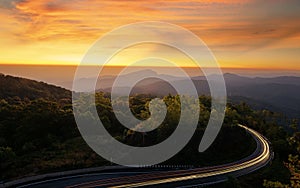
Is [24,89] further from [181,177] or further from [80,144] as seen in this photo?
[181,177]

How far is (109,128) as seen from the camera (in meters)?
73.2

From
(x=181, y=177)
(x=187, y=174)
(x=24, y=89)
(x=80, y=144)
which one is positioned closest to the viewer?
(x=181, y=177)

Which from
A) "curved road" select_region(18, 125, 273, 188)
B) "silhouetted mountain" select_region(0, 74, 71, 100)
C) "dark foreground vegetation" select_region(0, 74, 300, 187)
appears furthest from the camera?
"silhouetted mountain" select_region(0, 74, 71, 100)

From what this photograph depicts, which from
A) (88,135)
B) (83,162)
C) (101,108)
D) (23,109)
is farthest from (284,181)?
(23,109)

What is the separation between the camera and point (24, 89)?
509ft

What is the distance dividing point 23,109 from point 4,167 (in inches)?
1269

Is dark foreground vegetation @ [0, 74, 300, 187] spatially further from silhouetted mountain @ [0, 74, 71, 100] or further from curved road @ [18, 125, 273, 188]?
silhouetted mountain @ [0, 74, 71, 100]

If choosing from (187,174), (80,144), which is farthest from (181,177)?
(80,144)

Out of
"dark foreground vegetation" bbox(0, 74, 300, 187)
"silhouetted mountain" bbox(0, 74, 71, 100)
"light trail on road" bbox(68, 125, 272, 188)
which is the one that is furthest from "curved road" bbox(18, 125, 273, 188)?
"silhouetted mountain" bbox(0, 74, 71, 100)

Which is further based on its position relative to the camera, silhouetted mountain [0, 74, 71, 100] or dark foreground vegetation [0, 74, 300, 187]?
silhouetted mountain [0, 74, 71, 100]

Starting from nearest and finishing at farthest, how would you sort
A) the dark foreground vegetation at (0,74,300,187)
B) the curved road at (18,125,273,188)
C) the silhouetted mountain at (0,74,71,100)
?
the curved road at (18,125,273,188)
the dark foreground vegetation at (0,74,300,187)
the silhouetted mountain at (0,74,71,100)

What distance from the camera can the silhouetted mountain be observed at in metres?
143

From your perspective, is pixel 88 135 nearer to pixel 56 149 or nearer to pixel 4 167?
pixel 56 149

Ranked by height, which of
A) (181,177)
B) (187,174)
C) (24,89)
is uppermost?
(24,89)
